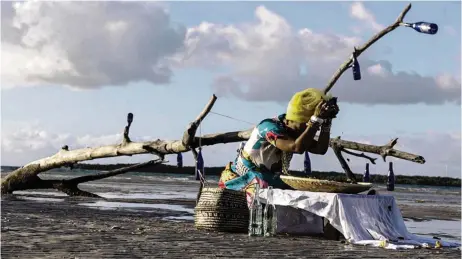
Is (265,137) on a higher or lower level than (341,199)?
higher

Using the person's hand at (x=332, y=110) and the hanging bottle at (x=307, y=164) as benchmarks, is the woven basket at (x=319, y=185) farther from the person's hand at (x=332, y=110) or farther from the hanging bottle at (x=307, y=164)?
the hanging bottle at (x=307, y=164)

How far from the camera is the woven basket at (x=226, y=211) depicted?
857cm

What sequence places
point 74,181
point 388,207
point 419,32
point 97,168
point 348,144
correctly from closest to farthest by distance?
point 388,207 → point 419,32 → point 348,144 → point 74,181 → point 97,168

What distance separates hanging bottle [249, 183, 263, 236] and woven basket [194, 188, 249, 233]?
5.7 inches

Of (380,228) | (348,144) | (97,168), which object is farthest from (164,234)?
(97,168)

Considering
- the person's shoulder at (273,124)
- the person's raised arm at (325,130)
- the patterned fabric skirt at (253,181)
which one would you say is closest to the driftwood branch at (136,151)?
the patterned fabric skirt at (253,181)

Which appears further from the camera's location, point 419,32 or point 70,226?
point 419,32

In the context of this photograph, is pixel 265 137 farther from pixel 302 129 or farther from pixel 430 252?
pixel 430 252

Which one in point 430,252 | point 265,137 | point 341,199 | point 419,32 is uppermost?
point 419,32

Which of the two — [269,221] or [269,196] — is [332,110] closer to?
[269,196]

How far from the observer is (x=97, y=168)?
3952 inches

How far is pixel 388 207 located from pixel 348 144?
403 centimetres

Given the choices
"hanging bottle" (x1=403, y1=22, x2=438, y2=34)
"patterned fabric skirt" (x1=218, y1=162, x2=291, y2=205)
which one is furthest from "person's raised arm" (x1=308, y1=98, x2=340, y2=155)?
"hanging bottle" (x1=403, y1=22, x2=438, y2=34)

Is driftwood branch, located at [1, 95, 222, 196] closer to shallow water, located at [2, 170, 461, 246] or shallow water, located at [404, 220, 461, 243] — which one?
shallow water, located at [2, 170, 461, 246]
